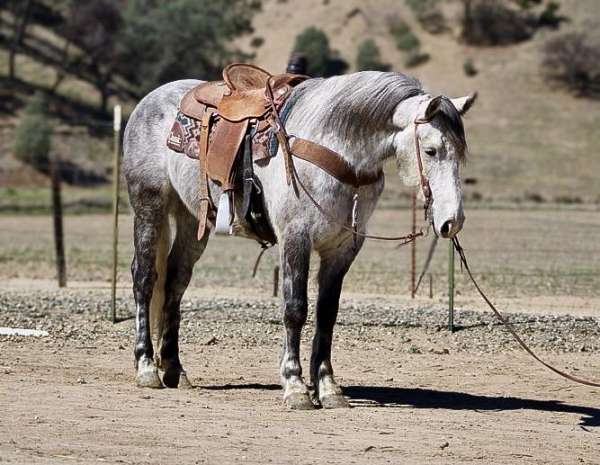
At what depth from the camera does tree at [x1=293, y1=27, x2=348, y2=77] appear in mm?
65312

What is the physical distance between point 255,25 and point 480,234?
162ft

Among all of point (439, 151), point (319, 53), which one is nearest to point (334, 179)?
point (439, 151)

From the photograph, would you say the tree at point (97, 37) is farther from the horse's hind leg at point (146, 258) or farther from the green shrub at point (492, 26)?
the horse's hind leg at point (146, 258)

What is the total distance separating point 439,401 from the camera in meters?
8.91

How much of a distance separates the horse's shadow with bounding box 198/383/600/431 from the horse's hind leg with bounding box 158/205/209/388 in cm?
34

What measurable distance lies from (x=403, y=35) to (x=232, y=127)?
6304 cm

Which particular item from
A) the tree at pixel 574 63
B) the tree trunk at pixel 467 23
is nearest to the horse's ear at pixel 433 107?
the tree at pixel 574 63

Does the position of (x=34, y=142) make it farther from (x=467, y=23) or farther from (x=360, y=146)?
(x=360, y=146)

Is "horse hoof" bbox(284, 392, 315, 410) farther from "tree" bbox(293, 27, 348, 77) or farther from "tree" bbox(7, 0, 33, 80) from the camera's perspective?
"tree" bbox(293, 27, 348, 77)

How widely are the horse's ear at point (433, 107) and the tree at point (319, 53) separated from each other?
57146 mm

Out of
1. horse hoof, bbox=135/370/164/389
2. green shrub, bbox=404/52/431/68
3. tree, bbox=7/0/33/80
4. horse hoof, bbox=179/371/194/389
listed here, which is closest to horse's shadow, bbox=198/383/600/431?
horse hoof, bbox=179/371/194/389

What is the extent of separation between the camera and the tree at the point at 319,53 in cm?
6531

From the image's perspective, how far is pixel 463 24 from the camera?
72.5 meters

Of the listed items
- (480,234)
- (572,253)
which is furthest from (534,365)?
(480,234)
